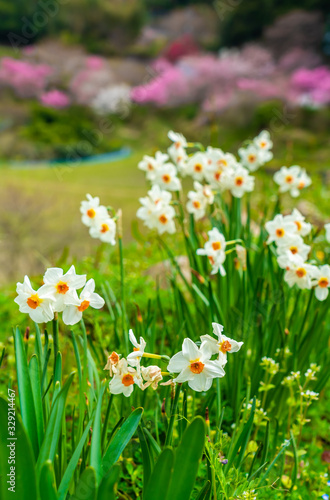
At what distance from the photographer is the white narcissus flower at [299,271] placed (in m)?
0.81

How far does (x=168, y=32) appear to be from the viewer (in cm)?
660

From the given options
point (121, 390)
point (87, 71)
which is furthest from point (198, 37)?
point (121, 390)

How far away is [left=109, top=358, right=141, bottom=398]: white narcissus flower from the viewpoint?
1.87 feet

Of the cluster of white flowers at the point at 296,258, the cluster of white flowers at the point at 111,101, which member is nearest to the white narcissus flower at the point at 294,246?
the cluster of white flowers at the point at 296,258

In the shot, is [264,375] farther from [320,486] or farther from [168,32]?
[168,32]

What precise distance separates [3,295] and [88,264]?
1.03 ft

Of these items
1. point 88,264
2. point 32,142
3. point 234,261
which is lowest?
point 234,261

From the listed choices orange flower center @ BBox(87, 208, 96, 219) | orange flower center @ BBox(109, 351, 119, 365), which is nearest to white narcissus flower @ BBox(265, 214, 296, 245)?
orange flower center @ BBox(87, 208, 96, 219)

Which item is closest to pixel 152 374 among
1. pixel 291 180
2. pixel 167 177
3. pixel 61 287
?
pixel 61 287

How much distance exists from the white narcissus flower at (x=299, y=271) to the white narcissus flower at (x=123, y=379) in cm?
37

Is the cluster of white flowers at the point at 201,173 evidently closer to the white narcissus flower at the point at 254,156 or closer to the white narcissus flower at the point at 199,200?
the white narcissus flower at the point at 199,200

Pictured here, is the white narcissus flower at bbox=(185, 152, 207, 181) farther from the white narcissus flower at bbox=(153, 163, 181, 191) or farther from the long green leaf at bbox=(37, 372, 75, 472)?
the long green leaf at bbox=(37, 372, 75, 472)

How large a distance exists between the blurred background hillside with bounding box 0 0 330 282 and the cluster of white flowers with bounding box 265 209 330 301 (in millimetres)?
3900

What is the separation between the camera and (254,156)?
126 centimetres
